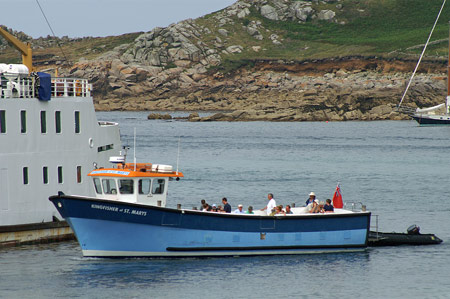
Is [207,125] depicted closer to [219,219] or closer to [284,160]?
[284,160]

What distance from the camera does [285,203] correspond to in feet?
188

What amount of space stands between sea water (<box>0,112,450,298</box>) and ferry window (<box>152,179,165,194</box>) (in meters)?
3.10

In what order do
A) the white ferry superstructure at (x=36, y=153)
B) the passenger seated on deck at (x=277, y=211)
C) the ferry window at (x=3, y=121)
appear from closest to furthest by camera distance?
the ferry window at (x=3, y=121)
the white ferry superstructure at (x=36, y=153)
the passenger seated on deck at (x=277, y=211)

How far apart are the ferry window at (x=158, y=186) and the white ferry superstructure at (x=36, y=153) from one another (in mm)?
5530

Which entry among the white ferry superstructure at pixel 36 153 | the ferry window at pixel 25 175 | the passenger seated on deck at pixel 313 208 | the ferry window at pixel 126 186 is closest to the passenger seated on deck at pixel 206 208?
the ferry window at pixel 126 186

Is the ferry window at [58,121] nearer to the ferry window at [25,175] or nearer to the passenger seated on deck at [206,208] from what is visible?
the ferry window at [25,175]

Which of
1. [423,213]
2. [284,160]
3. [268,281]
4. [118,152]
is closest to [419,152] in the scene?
[284,160]

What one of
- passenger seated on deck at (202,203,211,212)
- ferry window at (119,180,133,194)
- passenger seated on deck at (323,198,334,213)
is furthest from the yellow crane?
passenger seated on deck at (323,198,334,213)

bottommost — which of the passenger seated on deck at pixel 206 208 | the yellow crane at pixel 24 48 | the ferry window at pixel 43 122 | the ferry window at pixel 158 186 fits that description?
the passenger seated on deck at pixel 206 208

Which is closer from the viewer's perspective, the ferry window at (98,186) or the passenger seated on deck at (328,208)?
the ferry window at (98,186)

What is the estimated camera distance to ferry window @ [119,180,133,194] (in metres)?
34.0

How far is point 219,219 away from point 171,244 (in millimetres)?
2350

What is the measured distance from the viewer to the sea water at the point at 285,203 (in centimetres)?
3253

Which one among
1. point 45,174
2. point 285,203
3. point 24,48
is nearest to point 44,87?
point 45,174
